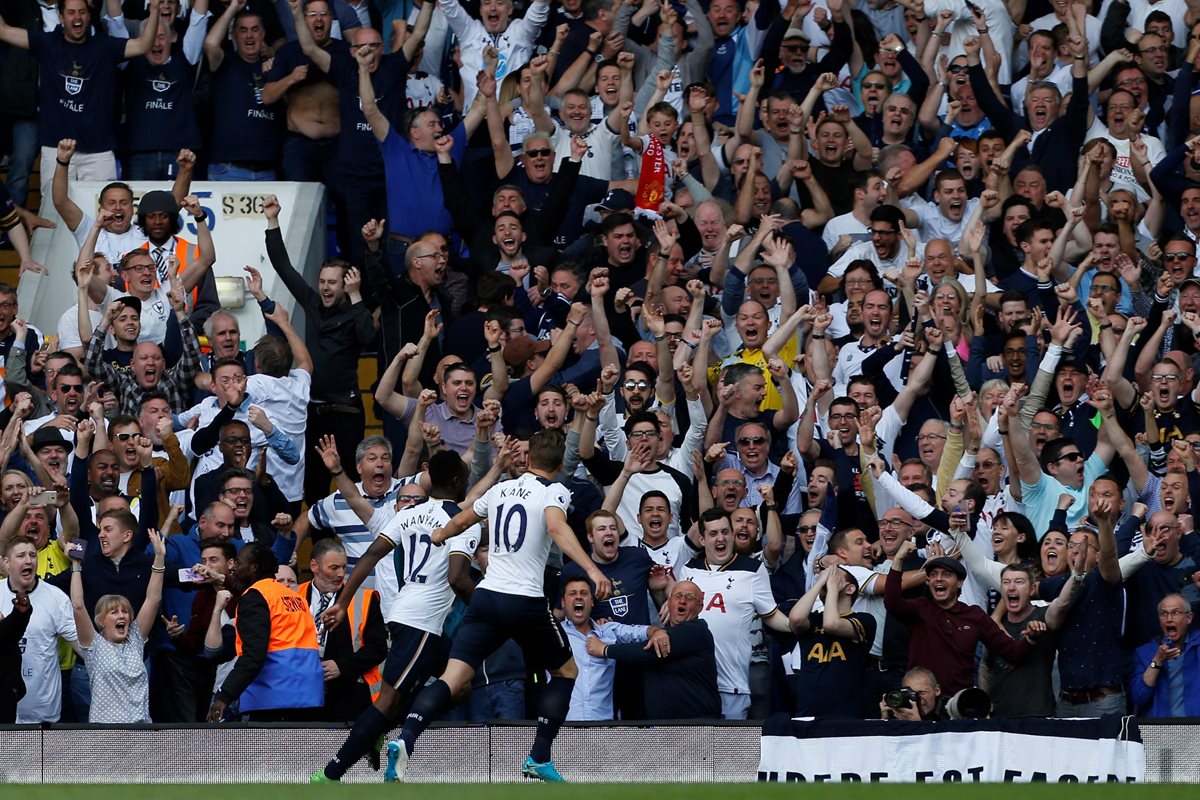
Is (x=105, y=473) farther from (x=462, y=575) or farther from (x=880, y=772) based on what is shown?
(x=880, y=772)

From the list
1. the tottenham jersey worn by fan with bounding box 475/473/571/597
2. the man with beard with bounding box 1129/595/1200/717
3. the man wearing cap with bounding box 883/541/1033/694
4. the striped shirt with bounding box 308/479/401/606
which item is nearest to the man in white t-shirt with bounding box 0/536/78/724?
the striped shirt with bounding box 308/479/401/606

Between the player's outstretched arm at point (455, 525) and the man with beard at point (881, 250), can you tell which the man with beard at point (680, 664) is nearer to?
the player's outstretched arm at point (455, 525)

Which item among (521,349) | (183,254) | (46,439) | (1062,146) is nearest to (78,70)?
(183,254)

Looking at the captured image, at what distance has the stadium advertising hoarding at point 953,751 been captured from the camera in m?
12.1

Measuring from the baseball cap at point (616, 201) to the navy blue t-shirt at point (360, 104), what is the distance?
1.84 meters

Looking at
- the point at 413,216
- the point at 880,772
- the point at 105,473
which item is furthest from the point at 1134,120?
the point at 105,473

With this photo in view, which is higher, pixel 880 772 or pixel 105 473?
pixel 105 473

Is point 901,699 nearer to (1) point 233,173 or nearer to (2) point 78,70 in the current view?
(1) point 233,173

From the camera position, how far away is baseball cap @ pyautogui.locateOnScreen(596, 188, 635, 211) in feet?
57.5

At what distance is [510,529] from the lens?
11.9 meters

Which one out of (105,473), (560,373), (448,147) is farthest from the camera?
(448,147)

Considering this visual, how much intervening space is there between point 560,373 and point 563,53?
397cm

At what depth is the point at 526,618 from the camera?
38.8ft

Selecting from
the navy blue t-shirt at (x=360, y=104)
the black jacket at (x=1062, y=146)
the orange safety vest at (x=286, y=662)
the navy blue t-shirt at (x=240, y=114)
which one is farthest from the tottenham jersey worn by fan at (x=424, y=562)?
the black jacket at (x=1062, y=146)
